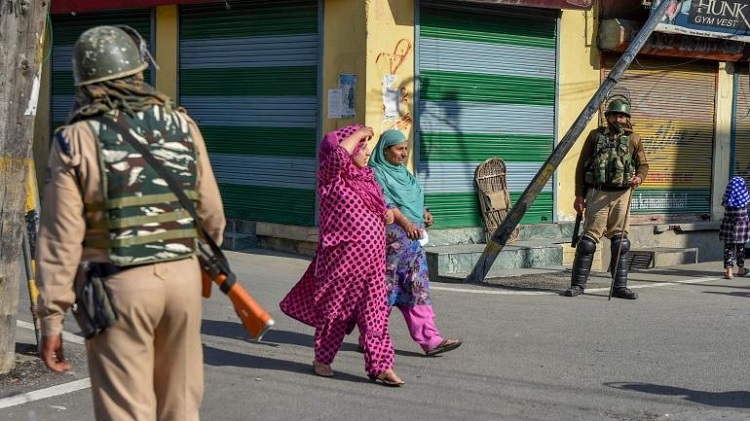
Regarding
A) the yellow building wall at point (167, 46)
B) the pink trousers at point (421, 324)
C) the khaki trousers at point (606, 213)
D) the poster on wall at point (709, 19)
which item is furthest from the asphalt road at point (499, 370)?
the poster on wall at point (709, 19)

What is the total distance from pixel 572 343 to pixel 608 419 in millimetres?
2147

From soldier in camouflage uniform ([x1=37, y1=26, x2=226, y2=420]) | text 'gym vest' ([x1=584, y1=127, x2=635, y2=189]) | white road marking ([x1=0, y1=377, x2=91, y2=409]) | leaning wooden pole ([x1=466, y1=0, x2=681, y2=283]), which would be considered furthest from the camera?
leaning wooden pole ([x1=466, y1=0, x2=681, y2=283])

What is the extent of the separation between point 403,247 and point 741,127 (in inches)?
387

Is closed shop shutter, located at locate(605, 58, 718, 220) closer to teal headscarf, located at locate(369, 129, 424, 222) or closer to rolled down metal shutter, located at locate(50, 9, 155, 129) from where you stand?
rolled down metal shutter, located at locate(50, 9, 155, 129)

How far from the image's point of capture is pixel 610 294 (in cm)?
1044

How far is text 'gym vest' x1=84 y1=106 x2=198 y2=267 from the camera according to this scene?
4109 millimetres

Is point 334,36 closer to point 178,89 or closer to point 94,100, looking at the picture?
point 178,89

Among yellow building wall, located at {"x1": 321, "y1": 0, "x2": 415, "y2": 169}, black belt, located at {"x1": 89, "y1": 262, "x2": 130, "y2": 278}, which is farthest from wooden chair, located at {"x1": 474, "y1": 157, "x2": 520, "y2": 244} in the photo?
black belt, located at {"x1": 89, "y1": 262, "x2": 130, "y2": 278}

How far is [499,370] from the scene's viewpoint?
24.9 feet

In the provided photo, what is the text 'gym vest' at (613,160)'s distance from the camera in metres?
10.4

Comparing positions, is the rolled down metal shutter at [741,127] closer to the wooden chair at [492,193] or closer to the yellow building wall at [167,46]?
the wooden chair at [492,193]

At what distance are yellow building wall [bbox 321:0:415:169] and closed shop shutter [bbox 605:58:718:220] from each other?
3343 mm

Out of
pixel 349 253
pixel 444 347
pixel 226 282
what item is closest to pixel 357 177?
pixel 349 253

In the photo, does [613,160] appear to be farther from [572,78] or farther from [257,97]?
[257,97]
